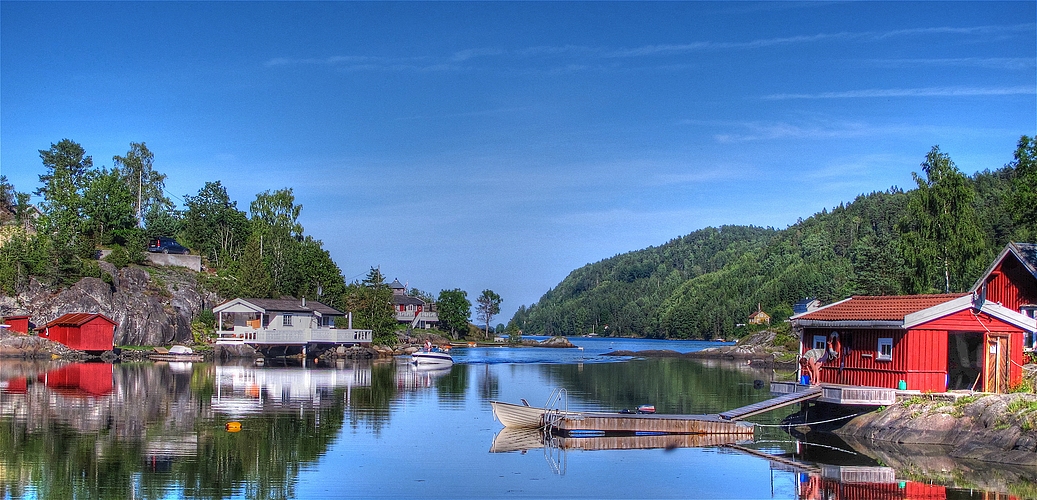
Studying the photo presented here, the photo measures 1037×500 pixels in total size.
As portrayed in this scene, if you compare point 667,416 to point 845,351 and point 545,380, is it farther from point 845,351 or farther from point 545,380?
point 545,380

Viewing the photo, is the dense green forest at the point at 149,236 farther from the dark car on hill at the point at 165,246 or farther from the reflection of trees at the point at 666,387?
the reflection of trees at the point at 666,387

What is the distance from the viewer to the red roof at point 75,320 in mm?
70062

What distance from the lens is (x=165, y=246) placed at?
103000mm

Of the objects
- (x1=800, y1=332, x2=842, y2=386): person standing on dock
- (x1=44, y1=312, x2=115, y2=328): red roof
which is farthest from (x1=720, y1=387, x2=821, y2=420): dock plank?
(x1=44, y1=312, x2=115, y2=328): red roof

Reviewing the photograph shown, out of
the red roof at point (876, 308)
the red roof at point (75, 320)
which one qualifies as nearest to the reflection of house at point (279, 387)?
the red roof at point (75, 320)

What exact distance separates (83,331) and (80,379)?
2444cm

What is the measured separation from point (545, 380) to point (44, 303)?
1717 inches

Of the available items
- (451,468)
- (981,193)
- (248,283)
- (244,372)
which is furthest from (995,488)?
(981,193)

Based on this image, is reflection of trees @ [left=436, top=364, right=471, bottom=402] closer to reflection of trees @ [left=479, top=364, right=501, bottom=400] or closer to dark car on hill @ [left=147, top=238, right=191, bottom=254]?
reflection of trees @ [left=479, top=364, right=501, bottom=400]

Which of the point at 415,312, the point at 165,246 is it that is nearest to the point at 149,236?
the point at 165,246

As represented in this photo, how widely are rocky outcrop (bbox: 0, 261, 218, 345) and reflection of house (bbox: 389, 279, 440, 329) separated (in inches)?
1818

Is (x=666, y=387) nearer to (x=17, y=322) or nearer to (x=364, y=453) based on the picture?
(x=364, y=453)

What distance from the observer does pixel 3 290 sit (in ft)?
248

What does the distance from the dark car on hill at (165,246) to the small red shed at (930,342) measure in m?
85.8
